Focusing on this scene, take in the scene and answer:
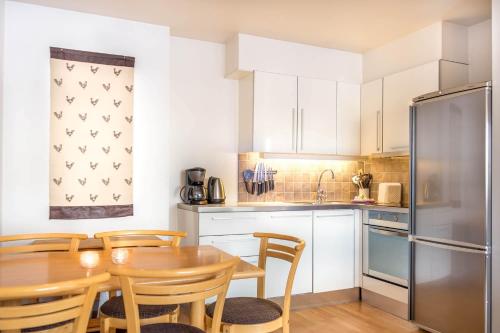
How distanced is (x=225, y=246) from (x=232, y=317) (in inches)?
58.0

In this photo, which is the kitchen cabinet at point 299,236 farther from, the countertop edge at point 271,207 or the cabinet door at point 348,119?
the cabinet door at point 348,119

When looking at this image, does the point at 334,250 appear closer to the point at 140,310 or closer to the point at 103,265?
the point at 140,310

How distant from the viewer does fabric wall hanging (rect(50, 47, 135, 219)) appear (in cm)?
317

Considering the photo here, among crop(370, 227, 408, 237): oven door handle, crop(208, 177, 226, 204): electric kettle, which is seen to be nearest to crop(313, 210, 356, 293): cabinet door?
crop(370, 227, 408, 237): oven door handle

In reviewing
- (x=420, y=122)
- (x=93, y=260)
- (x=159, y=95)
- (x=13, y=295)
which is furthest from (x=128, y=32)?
(x=13, y=295)

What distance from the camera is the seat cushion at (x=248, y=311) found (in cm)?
189

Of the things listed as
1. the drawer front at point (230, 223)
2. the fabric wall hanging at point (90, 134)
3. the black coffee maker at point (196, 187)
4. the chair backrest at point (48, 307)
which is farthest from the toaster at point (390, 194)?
the chair backrest at point (48, 307)

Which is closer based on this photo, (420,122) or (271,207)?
(420,122)

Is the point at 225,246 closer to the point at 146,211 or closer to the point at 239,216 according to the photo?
the point at 239,216

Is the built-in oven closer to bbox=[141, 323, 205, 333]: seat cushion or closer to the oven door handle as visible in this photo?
the oven door handle

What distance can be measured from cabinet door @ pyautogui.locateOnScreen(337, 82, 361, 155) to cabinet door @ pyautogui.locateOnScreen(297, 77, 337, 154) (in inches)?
2.4

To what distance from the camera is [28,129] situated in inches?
122

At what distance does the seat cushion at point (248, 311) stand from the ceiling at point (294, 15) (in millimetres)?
2186

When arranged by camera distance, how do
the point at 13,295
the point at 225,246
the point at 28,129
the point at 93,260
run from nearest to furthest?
the point at 13,295
the point at 93,260
the point at 28,129
the point at 225,246
